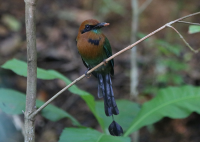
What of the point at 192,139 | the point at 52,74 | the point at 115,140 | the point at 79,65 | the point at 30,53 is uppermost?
the point at 30,53

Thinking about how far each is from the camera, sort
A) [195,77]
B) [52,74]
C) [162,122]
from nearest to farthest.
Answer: [52,74] → [162,122] → [195,77]

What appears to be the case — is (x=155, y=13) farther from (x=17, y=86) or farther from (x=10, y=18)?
(x=17, y=86)

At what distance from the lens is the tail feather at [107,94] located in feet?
7.07

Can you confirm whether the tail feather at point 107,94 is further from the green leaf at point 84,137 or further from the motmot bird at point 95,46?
the green leaf at point 84,137

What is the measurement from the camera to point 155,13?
25.3 ft

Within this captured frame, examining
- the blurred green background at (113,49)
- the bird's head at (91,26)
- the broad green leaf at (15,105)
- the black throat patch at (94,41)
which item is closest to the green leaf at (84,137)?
the broad green leaf at (15,105)

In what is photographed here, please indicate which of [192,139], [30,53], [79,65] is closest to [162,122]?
[192,139]

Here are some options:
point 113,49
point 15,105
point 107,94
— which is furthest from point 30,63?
point 113,49

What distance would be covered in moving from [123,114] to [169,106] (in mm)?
596

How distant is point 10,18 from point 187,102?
509 cm

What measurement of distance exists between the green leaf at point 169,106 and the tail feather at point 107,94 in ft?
2.09

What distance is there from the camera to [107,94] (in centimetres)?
241

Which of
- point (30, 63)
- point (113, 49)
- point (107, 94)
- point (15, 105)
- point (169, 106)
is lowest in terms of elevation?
point (113, 49)

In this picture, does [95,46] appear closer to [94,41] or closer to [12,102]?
[94,41]
